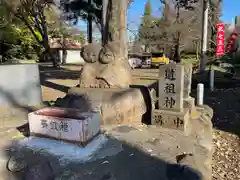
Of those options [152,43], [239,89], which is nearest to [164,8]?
[152,43]

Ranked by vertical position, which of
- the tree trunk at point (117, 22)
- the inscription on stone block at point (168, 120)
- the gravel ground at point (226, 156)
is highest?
the tree trunk at point (117, 22)

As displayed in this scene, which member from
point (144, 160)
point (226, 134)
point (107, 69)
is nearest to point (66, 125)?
point (144, 160)

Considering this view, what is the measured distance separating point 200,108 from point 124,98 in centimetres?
237

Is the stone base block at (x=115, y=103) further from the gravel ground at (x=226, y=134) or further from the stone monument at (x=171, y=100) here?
the gravel ground at (x=226, y=134)

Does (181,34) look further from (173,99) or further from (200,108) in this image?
(173,99)

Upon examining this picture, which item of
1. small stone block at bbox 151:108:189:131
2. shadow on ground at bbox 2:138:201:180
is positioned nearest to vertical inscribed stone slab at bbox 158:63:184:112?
small stone block at bbox 151:108:189:131

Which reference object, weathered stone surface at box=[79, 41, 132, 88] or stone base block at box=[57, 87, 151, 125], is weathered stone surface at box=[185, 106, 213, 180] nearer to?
stone base block at box=[57, 87, 151, 125]

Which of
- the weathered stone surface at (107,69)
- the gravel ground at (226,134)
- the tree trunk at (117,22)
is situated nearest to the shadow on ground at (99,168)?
the gravel ground at (226,134)

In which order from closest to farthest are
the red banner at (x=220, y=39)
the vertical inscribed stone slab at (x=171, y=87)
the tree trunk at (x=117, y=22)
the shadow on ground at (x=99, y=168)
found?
the shadow on ground at (x=99, y=168) → the vertical inscribed stone slab at (x=171, y=87) → the tree trunk at (x=117, y=22) → the red banner at (x=220, y=39)

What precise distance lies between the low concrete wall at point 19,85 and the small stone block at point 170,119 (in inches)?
131

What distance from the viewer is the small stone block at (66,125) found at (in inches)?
131

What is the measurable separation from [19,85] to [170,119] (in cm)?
384

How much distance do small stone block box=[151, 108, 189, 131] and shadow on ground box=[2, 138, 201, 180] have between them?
4.26 feet

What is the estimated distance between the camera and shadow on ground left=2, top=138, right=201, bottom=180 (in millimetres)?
2906
